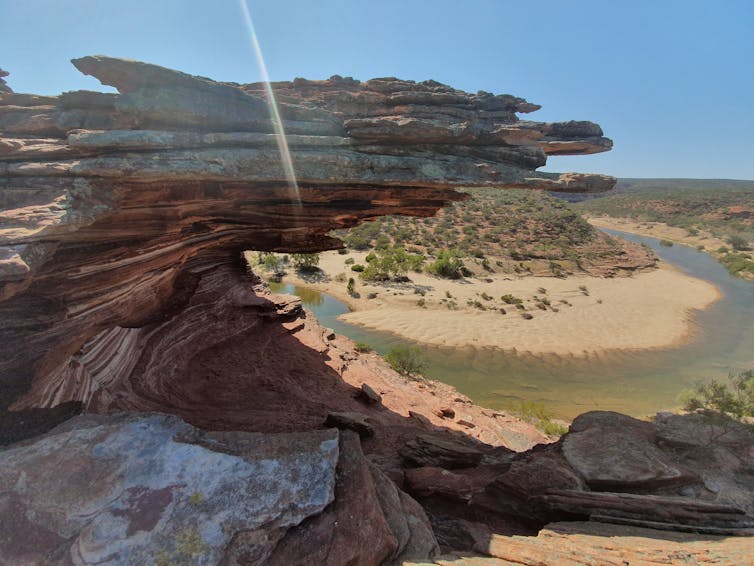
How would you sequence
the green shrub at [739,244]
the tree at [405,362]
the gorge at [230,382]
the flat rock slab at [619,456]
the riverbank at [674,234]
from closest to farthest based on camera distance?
the gorge at [230,382] → the flat rock slab at [619,456] → the tree at [405,362] → the green shrub at [739,244] → the riverbank at [674,234]

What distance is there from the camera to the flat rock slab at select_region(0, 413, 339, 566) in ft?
12.8

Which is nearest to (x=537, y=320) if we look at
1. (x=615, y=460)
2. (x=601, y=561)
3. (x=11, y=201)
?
(x=615, y=460)

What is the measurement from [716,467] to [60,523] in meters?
9.96

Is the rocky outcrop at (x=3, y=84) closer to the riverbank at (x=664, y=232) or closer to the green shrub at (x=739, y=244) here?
the riverbank at (x=664, y=232)

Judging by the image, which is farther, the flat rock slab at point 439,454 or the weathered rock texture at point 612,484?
the flat rock slab at point 439,454

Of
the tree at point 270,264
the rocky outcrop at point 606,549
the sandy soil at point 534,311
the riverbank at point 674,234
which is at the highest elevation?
the rocky outcrop at point 606,549

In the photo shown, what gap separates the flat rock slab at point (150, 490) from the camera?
12.8 feet

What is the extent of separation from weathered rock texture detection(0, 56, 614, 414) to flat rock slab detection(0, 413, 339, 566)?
2.18m

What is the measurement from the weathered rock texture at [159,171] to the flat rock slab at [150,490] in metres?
2.18

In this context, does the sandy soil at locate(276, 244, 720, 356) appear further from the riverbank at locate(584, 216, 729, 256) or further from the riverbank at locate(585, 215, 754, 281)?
the riverbank at locate(584, 216, 729, 256)

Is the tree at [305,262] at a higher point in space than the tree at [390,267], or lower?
lower

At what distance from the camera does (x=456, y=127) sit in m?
7.68

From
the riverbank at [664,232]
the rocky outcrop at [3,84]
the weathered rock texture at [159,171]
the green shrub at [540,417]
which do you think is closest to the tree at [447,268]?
the green shrub at [540,417]

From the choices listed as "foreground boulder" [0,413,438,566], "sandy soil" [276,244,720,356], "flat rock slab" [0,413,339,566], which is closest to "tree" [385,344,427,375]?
"sandy soil" [276,244,720,356]
